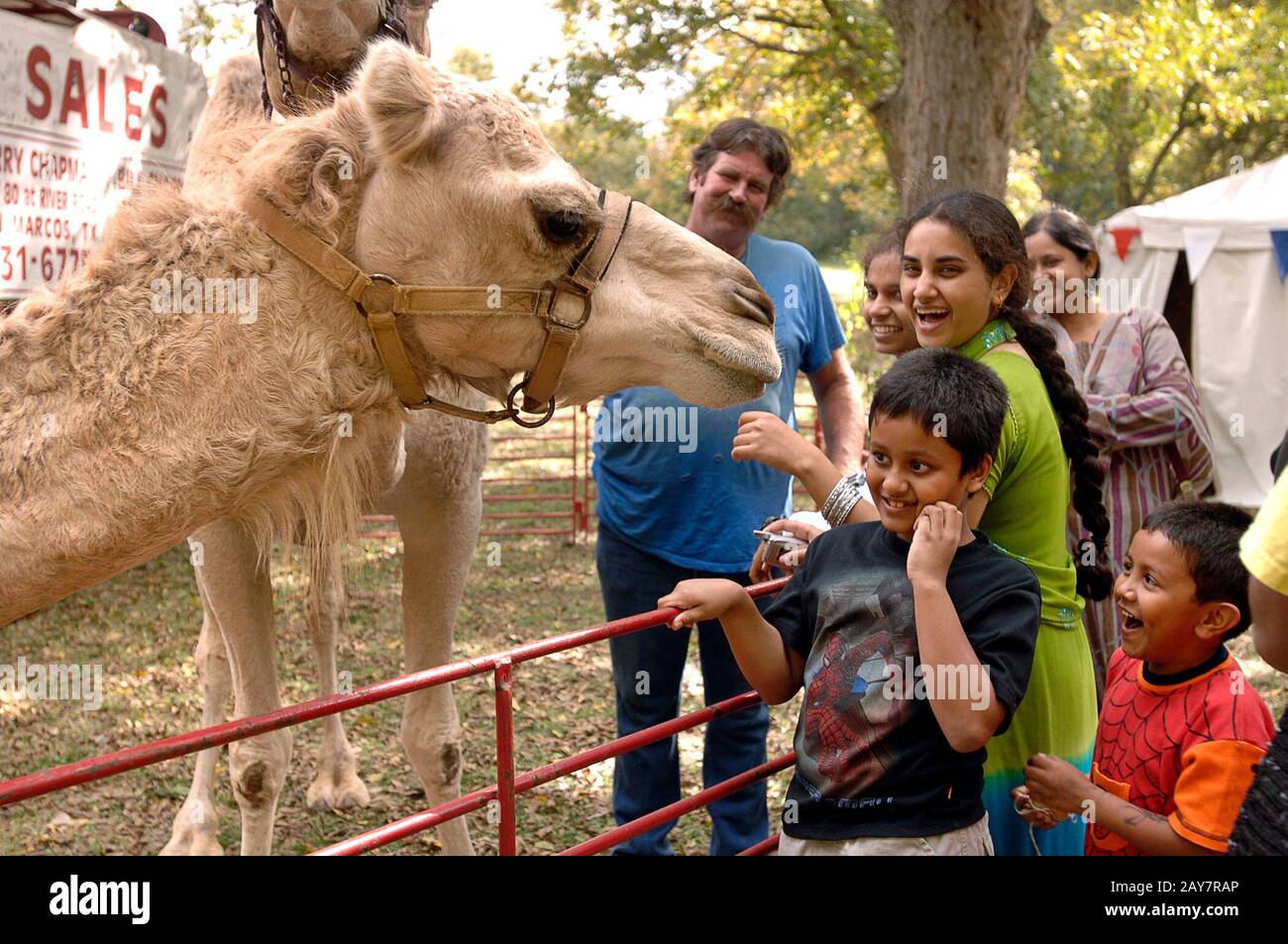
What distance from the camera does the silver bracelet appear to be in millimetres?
2668

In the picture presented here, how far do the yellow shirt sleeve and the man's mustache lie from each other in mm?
2391

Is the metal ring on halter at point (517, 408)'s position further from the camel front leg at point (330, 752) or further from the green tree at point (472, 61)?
the green tree at point (472, 61)

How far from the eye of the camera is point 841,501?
268 centimetres

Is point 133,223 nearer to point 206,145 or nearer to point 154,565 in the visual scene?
point 206,145

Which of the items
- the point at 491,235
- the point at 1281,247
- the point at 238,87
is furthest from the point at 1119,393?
the point at 1281,247

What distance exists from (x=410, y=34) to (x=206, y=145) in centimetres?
68

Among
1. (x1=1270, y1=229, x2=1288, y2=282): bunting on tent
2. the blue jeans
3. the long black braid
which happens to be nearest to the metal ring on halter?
the long black braid

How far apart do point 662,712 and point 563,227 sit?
1.93 meters

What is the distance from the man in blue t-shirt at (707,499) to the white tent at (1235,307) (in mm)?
7902

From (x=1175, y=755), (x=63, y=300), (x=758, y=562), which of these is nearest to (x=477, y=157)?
(x=63, y=300)

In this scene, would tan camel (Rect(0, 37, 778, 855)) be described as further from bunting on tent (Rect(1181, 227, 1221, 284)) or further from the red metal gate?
bunting on tent (Rect(1181, 227, 1221, 284))

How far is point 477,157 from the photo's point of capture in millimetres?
2424

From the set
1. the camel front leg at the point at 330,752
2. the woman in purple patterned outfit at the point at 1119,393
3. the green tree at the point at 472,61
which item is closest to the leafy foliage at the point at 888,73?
the woman in purple patterned outfit at the point at 1119,393

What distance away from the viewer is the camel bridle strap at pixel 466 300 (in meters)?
2.36
